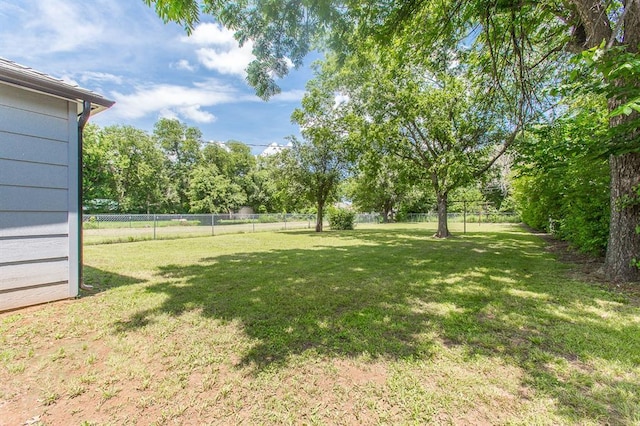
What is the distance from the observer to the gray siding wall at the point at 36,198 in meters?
3.30

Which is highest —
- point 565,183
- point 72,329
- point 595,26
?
point 595,26

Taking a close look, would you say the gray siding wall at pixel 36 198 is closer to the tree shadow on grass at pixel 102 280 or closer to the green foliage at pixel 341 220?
the tree shadow on grass at pixel 102 280

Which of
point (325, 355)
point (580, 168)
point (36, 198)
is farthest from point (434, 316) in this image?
point (36, 198)

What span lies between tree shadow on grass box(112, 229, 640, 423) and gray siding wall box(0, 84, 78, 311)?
1289mm

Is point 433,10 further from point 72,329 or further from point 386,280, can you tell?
point 72,329

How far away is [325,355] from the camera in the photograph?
2.36 meters

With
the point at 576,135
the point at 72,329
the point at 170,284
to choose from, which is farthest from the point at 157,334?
the point at 576,135

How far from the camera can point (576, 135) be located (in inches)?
231

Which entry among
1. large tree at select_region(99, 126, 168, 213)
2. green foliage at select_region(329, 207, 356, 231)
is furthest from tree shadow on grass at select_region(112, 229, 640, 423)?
large tree at select_region(99, 126, 168, 213)

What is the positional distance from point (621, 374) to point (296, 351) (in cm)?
243

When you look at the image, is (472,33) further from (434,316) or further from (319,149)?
(319,149)

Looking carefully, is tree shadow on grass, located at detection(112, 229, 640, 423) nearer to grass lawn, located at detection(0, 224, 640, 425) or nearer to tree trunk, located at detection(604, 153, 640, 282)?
grass lawn, located at detection(0, 224, 640, 425)

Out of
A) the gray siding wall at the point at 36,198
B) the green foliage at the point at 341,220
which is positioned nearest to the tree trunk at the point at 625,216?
the gray siding wall at the point at 36,198

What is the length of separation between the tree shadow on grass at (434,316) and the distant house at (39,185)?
51.9 inches
